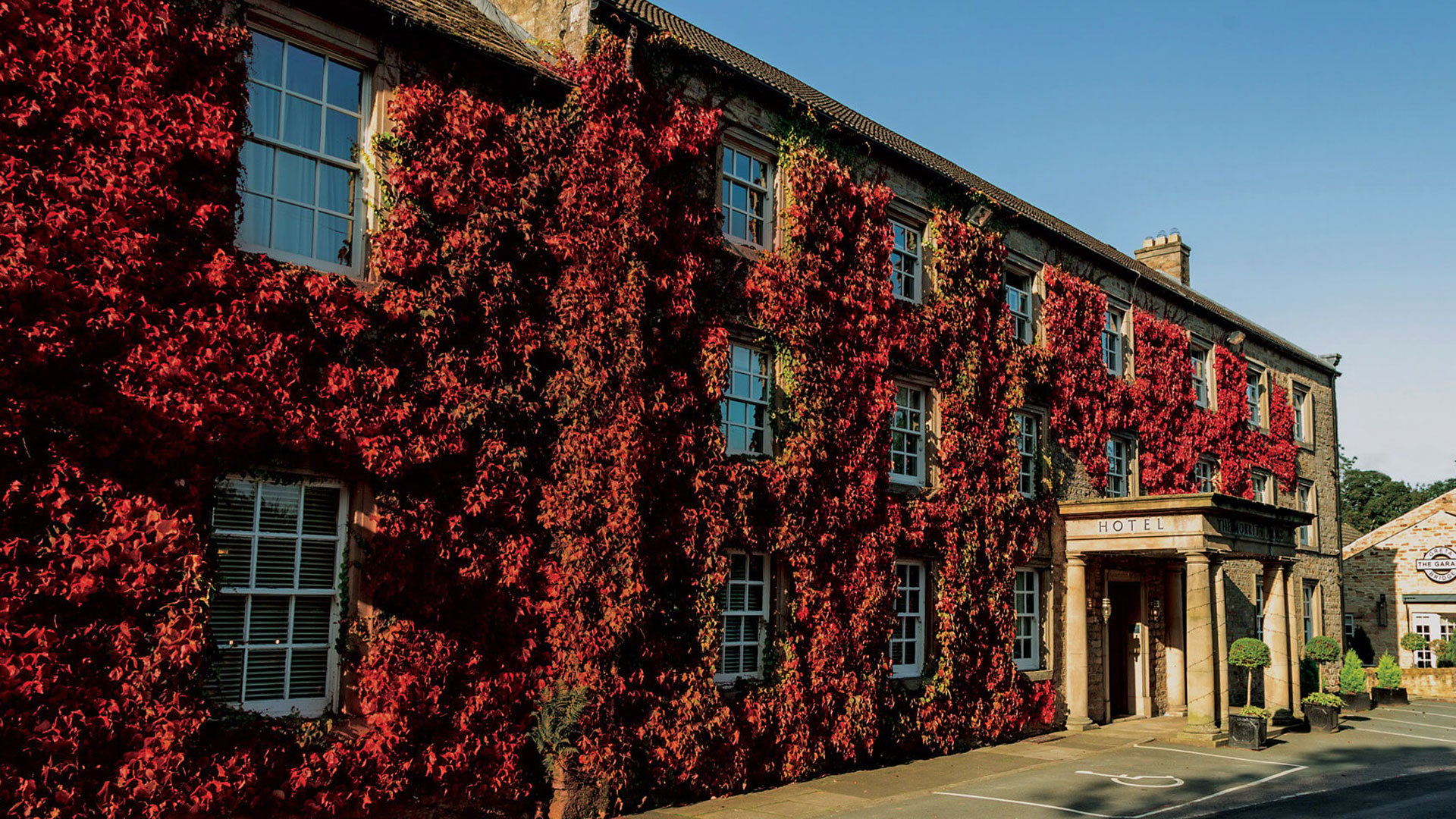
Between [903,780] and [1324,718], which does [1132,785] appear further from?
[1324,718]

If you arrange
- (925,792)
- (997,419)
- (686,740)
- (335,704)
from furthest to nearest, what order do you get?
(997,419) → (925,792) → (686,740) → (335,704)

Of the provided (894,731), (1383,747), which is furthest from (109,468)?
(1383,747)

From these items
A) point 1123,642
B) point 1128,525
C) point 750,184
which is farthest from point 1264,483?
point 750,184

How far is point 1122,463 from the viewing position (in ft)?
78.5

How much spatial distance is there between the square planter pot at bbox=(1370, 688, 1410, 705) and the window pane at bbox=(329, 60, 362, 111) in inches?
1184

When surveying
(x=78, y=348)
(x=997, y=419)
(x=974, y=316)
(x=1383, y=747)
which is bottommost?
(x=1383, y=747)

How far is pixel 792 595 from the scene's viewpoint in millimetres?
15055

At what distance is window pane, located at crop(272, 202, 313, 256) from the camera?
10.5 m

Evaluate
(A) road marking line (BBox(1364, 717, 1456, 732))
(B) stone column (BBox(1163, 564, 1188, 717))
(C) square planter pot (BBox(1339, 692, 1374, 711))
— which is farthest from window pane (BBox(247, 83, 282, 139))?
(C) square planter pot (BBox(1339, 692, 1374, 711))

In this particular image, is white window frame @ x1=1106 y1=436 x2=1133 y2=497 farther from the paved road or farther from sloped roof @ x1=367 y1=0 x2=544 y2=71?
sloped roof @ x1=367 y1=0 x2=544 y2=71

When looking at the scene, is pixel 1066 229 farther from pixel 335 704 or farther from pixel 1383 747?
pixel 335 704

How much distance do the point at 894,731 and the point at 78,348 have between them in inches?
477

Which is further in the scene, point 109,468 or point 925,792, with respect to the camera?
point 925,792

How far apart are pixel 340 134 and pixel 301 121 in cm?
43
